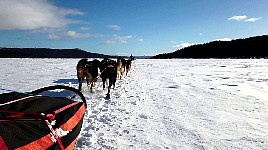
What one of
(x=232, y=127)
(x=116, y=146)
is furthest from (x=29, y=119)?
(x=232, y=127)

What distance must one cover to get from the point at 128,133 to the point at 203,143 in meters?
1.01

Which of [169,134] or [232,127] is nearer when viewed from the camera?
[169,134]

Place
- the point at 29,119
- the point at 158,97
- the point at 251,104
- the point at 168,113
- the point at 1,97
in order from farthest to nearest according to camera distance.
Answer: the point at 158,97, the point at 251,104, the point at 168,113, the point at 1,97, the point at 29,119

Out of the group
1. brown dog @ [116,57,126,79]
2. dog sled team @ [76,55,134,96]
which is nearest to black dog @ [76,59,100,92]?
dog sled team @ [76,55,134,96]

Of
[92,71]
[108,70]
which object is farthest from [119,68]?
[92,71]

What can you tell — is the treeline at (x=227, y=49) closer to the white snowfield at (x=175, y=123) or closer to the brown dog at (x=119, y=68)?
the brown dog at (x=119, y=68)

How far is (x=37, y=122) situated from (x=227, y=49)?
89.3 metres

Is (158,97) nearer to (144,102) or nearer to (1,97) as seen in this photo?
(144,102)

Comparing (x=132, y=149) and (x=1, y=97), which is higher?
(x=1, y=97)

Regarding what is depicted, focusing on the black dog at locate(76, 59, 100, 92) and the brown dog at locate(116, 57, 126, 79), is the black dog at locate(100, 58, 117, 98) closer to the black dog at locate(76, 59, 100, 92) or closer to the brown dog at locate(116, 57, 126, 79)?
the black dog at locate(76, 59, 100, 92)

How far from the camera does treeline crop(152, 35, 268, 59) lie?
3068 inches

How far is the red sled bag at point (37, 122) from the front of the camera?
5.48 ft

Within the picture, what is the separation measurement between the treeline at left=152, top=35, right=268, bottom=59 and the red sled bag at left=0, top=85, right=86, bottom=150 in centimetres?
7580

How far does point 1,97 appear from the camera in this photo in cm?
234
